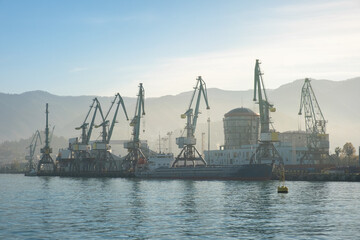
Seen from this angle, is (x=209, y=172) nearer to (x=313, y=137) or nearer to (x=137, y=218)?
(x=313, y=137)

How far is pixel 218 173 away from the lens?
14962cm

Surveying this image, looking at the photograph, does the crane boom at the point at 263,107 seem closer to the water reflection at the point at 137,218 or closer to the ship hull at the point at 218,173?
the ship hull at the point at 218,173

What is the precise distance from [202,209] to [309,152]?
4903 inches

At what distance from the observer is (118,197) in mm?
90312

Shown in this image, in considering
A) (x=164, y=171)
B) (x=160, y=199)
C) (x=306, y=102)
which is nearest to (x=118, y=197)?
(x=160, y=199)

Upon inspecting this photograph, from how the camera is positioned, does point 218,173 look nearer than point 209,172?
Yes

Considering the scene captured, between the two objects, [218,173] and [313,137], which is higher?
[313,137]

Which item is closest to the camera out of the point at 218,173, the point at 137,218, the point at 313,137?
the point at 137,218

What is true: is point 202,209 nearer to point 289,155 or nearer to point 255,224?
point 255,224

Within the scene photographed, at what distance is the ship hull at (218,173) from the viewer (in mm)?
142625

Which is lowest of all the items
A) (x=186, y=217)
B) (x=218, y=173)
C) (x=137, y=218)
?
(x=137, y=218)

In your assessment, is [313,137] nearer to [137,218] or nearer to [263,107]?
[263,107]

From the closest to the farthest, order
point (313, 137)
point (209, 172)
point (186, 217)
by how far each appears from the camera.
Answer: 1. point (186, 217)
2. point (209, 172)
3. point (313, 137)

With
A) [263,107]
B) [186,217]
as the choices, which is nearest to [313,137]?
[263,107]
